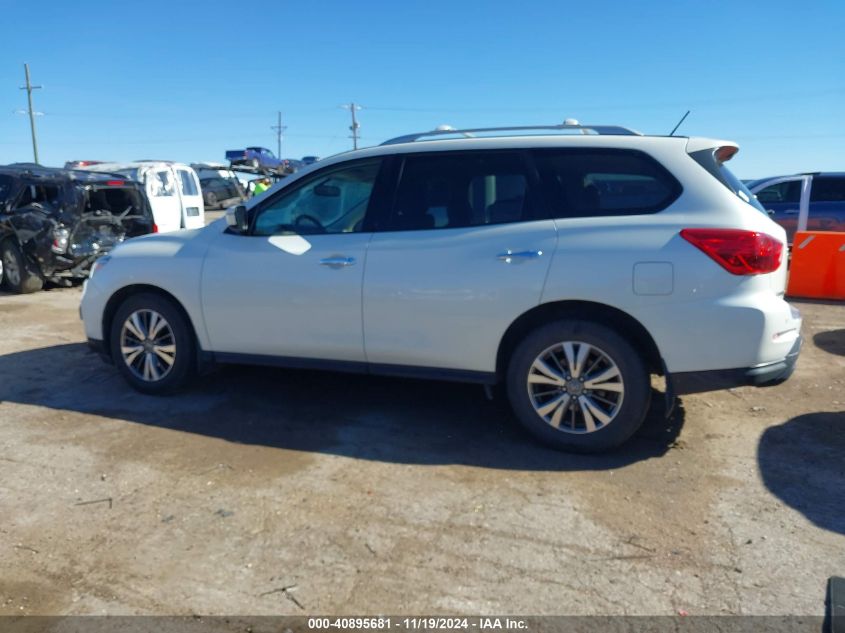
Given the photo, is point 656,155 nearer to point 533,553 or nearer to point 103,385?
point 533,553

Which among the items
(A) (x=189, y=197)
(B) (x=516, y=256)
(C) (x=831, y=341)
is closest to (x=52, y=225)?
(A) (x=189, y=197)

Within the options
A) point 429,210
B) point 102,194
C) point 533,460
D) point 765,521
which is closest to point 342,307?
point 429,210

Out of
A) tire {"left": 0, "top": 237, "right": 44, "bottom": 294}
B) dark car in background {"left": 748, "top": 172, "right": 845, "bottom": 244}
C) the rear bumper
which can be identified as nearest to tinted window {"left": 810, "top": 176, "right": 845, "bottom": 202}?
dark car in background {"left": 748, "top": 172, "right": 845, "bottom": 244}

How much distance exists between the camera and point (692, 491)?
376 cm

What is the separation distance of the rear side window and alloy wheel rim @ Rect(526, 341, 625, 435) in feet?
2.75

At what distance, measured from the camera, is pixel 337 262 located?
15.0 feet

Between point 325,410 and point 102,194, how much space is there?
7.61 m

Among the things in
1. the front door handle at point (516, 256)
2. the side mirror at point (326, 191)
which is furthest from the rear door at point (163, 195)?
the front door handle at point (516, 256)

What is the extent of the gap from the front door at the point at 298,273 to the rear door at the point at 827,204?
10.5 m

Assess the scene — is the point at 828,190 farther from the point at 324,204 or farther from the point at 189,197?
the point at 189,197

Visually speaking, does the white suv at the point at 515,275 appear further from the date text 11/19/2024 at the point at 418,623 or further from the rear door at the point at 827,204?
the rear door at the point at 827,204

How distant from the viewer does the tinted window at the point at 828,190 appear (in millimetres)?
12258

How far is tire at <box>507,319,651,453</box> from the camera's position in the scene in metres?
4.05

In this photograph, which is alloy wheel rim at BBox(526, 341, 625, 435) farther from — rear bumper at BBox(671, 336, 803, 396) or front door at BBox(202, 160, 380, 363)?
front door at BBox(202, 160, 380, 363)
